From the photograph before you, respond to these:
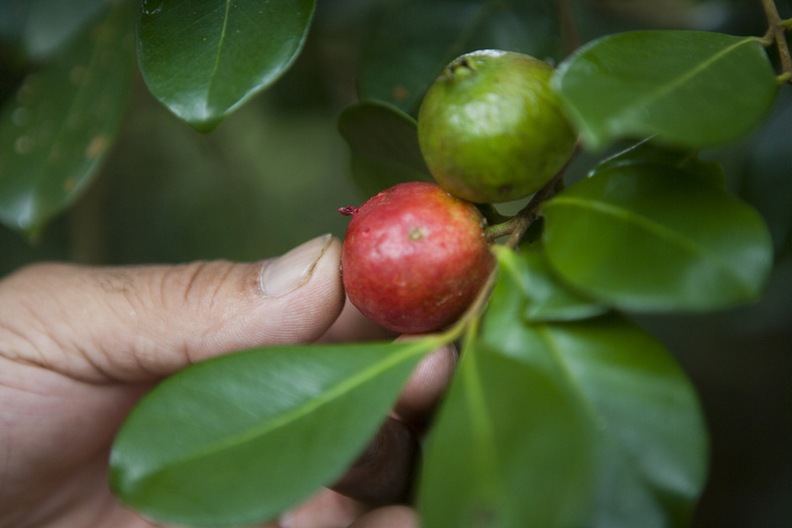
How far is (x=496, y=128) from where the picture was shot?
637 millimetres

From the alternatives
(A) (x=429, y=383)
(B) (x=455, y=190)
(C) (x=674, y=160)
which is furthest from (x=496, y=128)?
(A) (x=429, y=383)

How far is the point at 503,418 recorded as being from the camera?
1.69 ft

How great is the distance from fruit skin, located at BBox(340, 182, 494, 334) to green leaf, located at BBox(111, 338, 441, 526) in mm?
73

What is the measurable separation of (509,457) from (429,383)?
441 mm

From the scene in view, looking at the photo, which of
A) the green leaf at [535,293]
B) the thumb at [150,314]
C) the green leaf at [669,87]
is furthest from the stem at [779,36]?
the thumb at [150,314]

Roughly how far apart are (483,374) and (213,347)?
56 cm

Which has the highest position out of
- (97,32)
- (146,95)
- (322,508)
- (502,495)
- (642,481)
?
(97,32)

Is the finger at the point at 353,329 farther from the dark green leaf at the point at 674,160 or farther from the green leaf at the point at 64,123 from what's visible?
the dark green leaf at the point at 674,160

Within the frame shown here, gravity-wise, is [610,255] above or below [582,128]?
below

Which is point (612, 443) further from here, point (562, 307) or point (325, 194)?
point (325, 194)

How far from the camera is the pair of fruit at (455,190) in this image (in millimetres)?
643

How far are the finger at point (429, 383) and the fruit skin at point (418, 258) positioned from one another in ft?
0.57

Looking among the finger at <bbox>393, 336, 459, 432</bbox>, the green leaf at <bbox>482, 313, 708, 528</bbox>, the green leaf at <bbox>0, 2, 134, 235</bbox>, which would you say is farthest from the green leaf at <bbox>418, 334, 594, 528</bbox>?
the green leaf at <bbox>0, 2, 134, 235</bbox>

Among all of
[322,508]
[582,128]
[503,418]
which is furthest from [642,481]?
[322,508]
